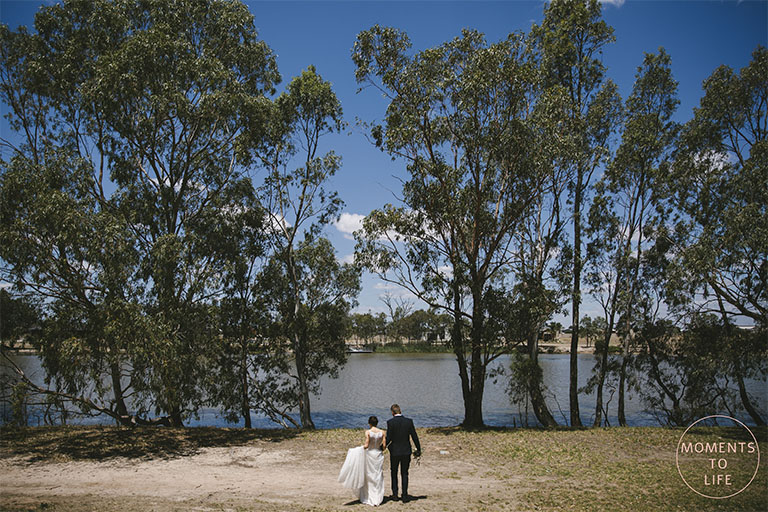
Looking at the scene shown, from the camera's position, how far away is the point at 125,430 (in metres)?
16.7

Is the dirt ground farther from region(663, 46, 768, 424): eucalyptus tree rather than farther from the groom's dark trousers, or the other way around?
region(663, 46, 768, 424): eucalyptus tree

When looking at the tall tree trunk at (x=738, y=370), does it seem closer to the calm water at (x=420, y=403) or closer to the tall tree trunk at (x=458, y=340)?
the calm water at (x=420, y=403)

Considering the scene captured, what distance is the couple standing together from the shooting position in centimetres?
889

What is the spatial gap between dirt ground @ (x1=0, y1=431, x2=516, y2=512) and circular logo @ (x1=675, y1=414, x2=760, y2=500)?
410 cm

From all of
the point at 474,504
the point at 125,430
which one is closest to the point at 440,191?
the point at 474,504

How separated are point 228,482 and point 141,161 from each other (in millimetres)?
12623

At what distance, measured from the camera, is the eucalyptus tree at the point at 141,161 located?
13836 mm

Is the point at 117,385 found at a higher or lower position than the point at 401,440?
lower

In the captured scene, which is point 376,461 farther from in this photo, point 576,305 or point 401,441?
point 576,305

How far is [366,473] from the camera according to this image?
29.5 feet

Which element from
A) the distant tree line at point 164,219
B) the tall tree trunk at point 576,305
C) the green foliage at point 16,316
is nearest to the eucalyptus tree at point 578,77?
the tall tree trunk at point 576,305

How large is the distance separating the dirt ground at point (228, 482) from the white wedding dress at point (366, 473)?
22cm

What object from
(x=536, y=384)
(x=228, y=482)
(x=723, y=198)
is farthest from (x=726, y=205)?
(x=228, y=482)

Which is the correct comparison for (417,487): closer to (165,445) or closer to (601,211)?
(165,445)
